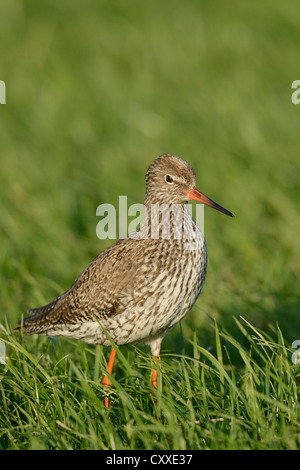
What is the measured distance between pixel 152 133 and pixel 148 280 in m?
6.89

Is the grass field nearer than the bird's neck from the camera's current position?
Yes

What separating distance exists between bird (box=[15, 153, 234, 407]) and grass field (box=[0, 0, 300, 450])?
0.22 meters

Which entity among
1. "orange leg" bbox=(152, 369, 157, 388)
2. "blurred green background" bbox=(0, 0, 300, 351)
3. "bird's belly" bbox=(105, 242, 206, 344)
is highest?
"blurred green background" bbox=(0, 0, 300, 351)

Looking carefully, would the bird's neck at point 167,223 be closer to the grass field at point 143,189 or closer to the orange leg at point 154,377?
the grass field at point 143,189

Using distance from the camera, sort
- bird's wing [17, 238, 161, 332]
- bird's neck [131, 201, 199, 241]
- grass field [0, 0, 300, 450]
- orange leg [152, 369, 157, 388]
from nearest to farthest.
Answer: grass field [0, 0, 300, 450]
orange leg [152, 369, 157, 388]
bird's wing [17, 238, 161, 332]
bird's neck [131, 201, 199, 241]

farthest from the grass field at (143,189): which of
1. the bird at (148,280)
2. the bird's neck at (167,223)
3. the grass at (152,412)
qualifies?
the bird's neck at (167,223)

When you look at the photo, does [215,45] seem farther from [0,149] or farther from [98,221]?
[98,221]

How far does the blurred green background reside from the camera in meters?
7.80

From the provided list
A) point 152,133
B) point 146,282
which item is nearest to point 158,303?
point 146,282

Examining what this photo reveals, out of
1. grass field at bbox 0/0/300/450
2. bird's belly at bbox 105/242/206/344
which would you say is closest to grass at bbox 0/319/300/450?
grass field at bbox 0/0/300/450

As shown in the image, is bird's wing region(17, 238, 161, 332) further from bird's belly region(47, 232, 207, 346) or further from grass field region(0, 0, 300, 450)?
grass field region(0, 0, 300, 450)

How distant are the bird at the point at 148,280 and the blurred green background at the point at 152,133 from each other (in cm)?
47

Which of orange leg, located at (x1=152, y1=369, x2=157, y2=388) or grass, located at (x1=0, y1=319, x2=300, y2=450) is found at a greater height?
orange leg, located at (x1=152, y1=369, x2=157, y2=388)

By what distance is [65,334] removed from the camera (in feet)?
19.3
